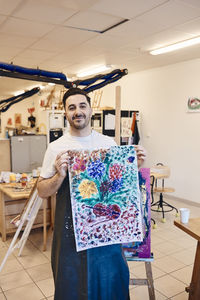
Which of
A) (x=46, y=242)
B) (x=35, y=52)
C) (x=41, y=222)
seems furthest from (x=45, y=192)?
(x=35, y=52)

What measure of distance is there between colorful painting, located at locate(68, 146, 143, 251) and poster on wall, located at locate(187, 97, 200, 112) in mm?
3895

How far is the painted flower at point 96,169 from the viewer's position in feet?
4.96

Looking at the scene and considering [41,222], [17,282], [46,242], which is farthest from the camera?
[41,222]

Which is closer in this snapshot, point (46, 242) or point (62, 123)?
point (46, 242)

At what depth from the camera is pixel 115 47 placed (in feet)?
14.4

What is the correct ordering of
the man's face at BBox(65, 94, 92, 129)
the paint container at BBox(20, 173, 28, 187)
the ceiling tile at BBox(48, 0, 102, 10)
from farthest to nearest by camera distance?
the paint container at BBox(20, 173, 28, 187)
the ceiling tile at BBox(48, 0, 102, 10)
the man's face at BBox(65, 94, 92, 129)

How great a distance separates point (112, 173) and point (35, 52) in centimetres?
385

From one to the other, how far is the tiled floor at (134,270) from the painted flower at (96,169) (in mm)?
1439

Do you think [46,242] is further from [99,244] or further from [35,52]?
[35,52]

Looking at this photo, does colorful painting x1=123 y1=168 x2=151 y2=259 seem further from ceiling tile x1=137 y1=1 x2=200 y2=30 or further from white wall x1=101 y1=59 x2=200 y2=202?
white wall x1=101 y1=59 x2=200 y2=202

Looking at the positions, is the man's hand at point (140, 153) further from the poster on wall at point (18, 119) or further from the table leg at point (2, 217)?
the poster on wall at point (18, 119)

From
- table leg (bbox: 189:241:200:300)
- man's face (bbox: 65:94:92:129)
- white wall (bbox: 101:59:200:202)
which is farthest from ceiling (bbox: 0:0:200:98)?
table leg (bbox: 189:241:200:300)

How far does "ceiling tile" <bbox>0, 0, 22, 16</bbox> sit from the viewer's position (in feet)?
8.79

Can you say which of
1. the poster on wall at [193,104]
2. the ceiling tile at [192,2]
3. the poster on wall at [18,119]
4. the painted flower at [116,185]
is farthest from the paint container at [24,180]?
the poster on wall at [18,119]
